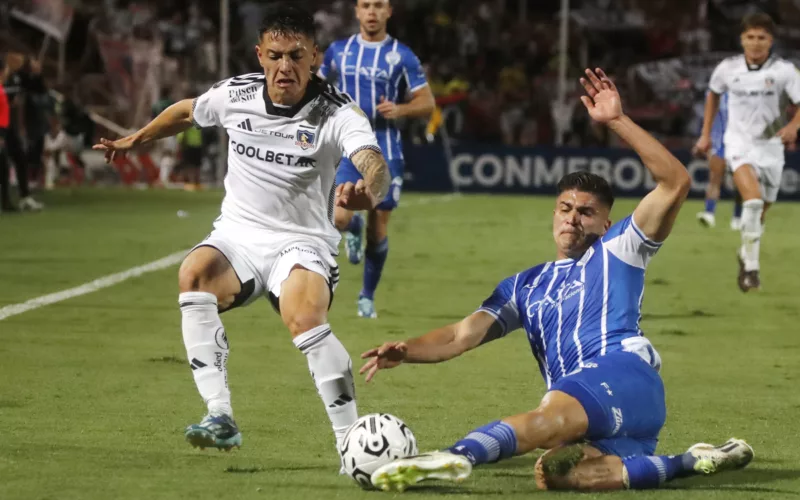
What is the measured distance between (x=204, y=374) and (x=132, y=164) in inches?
871

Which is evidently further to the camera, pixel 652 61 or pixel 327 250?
pixel 652 61

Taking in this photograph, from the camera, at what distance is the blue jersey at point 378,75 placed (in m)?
11.0

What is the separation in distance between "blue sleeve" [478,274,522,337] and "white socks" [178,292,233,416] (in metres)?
1.04

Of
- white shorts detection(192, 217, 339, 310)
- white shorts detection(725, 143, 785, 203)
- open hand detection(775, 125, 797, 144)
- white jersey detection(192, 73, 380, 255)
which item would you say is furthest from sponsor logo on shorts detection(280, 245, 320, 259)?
white shorts detection(725, 143, 785, 203)

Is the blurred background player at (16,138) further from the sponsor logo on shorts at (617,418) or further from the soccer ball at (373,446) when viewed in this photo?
the sponsor logo on shorts at (617,418)

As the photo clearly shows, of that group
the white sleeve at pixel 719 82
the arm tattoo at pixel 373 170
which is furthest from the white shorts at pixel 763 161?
the arm tattoo at pixel 373 170

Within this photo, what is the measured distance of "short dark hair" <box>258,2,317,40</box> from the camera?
5980 millimetres

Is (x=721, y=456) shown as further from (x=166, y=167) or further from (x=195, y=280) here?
(x=166, y=167)

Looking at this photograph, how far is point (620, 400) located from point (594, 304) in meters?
0.48

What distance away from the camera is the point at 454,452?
4.98m

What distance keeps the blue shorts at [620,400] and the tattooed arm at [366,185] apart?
39.4 inches

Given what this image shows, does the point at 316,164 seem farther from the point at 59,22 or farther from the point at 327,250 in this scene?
the point at 59,22

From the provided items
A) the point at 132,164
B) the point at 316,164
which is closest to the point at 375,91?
the point at 316,164

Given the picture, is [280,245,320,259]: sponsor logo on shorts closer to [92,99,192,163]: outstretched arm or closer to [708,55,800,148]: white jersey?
[92,99,192,163]: outstretched arm
